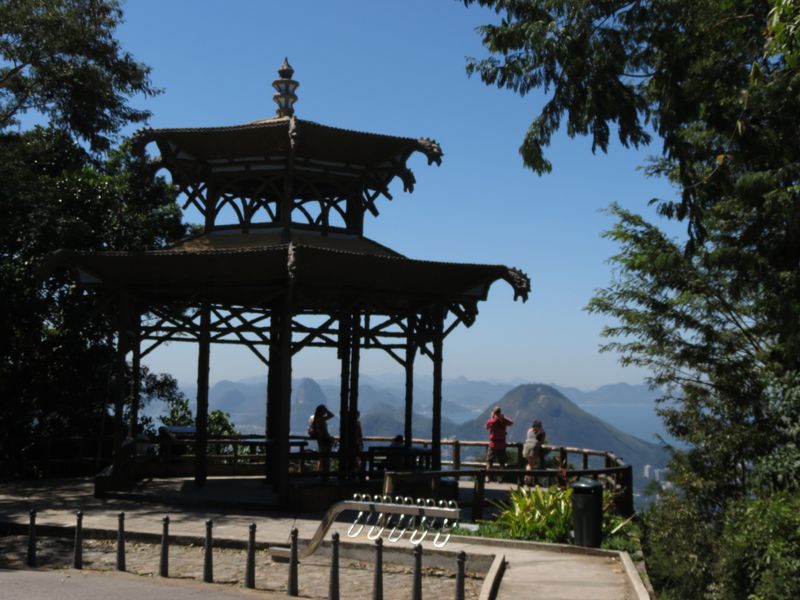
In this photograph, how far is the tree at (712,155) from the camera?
52.3 feet

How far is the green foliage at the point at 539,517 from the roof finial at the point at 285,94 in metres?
11.1

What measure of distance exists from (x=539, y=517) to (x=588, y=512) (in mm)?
1281

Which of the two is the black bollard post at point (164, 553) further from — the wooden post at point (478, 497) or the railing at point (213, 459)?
the railing at point (213, 459)

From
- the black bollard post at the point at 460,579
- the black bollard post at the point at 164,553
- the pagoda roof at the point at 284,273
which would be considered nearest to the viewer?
the black bollard post at the point at 460,579

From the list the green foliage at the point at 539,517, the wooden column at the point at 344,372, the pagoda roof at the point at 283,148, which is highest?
the pagoda roof at the point at 283,148

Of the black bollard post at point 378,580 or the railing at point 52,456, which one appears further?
the railing at point 52,456

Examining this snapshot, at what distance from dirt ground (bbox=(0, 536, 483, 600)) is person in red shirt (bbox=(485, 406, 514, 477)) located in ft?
30.6

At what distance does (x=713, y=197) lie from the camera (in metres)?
17.2

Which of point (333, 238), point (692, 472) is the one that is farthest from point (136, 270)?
point (692, 472)

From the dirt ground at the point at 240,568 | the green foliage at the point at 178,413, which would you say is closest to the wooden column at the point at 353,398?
the dirt ground at the point at 240,568

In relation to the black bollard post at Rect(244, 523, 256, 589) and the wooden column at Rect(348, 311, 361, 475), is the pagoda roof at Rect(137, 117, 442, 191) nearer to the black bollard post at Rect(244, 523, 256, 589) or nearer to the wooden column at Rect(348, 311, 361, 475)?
the wooden column at Rect(348, 311, 361, 475)

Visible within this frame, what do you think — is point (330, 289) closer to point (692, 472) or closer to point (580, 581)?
point (580, 581)

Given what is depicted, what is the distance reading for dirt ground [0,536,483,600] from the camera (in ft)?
38.0

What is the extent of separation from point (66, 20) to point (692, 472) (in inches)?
838
